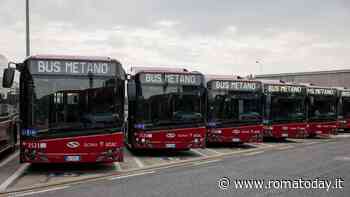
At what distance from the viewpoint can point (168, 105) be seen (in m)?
14.7

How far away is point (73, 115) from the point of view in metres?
11.1

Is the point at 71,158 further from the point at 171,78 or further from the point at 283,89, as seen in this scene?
the point at 283,89

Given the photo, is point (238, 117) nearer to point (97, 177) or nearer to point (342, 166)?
point (342, 166)

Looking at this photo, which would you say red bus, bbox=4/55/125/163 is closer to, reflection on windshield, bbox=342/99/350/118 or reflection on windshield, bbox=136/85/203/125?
reflection on windshield, bbox=136/85/203/125

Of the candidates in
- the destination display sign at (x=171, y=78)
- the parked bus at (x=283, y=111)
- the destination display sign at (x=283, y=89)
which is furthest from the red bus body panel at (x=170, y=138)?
the destination display sign at (x=283, y=89)

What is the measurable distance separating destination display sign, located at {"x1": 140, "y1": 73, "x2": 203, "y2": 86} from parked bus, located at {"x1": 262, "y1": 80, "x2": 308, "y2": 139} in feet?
22.0

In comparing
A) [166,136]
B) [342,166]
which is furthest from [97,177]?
[342,166]

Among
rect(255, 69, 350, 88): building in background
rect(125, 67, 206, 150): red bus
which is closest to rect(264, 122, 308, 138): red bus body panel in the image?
rect(125, 67, 206, 150): red bus

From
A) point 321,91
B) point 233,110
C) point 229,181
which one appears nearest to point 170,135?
point 233,110

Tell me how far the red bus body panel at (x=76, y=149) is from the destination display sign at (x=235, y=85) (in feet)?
22.8

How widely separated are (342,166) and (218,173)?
3.87 m

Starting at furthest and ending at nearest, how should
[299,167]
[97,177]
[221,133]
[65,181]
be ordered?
[221,133] → [299,167] → [97,177] → [65,181]

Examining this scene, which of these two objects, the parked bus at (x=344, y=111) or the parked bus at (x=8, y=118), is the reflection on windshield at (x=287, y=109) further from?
the parked bus at (x=8, y=118)

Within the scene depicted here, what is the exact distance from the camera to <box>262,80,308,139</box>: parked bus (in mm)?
21219
